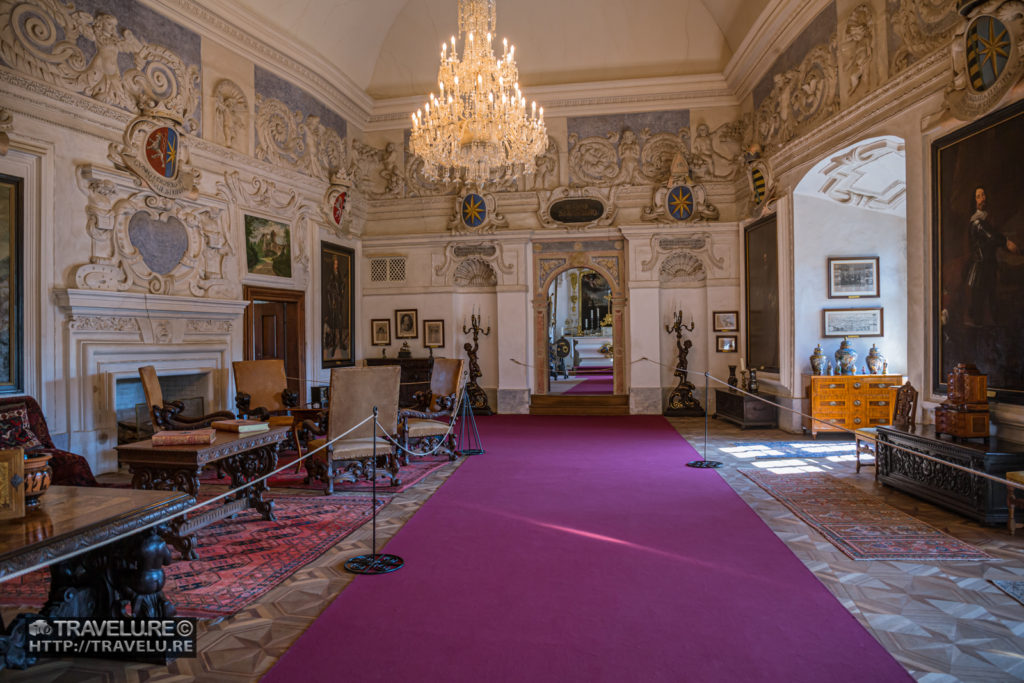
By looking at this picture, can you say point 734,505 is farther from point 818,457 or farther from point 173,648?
point 173,648

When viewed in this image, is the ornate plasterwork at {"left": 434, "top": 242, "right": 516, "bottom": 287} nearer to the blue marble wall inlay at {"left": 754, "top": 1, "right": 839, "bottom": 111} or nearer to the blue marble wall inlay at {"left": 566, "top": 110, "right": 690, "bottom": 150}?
the blue marble wall inlay at {"left": 566, "top": 110, "right": 690, "bottom": 150}

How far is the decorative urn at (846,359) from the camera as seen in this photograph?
8734 millimetres

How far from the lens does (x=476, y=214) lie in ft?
41.1

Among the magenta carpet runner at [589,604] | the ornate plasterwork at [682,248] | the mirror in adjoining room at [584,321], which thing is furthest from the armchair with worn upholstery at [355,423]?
the mirror in adjoining room at [584,321]

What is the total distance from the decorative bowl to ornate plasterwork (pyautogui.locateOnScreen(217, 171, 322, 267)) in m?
6.97

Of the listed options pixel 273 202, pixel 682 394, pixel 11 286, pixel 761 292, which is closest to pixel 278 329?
pixel 273 202

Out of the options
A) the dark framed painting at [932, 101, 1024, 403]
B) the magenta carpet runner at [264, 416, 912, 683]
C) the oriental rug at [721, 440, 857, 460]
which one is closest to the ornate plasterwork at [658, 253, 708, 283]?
the oriental rug at [721, 440, 857, 460]

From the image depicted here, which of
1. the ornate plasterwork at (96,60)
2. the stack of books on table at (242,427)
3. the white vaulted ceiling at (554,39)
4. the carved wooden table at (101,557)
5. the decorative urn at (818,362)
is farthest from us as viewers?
the white vaulted ceiling at (554,39)

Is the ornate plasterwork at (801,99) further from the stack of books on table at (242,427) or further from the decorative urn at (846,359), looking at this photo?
the stack of books on table at (242,427)

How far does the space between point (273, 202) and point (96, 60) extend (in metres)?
3.20

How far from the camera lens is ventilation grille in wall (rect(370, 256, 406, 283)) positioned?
12825 millimetres

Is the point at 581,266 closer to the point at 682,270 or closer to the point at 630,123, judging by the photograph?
the point at 682,270

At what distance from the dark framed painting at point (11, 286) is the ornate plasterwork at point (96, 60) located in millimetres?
1343

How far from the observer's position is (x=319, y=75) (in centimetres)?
1091
